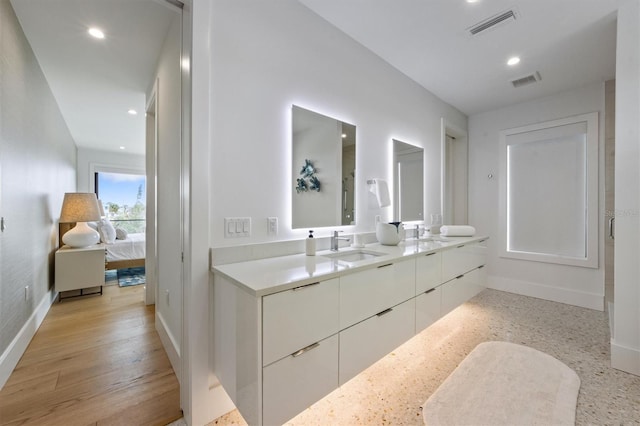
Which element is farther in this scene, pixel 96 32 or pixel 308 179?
pixel 96 32

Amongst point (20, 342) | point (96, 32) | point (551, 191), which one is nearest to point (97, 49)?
point (96, 32)

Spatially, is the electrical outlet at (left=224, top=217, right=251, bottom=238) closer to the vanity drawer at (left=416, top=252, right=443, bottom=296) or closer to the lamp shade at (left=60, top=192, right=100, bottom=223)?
the vanity drawer at (left=416, top=252, right=443, bottom=296)

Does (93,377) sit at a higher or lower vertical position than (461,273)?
lower

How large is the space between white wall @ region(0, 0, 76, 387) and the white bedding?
106cm

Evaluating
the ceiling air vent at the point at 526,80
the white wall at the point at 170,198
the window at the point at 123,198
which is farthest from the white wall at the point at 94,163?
the ceiling air vent at the point at 526,80

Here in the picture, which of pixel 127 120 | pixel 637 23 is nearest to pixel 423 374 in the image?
pixel 637 23

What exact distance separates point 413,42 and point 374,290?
7.10 ft

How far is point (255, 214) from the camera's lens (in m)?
1.64

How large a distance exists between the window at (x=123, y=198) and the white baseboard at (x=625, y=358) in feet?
26.6

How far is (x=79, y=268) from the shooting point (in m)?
3.32

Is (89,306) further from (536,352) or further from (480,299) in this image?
(480,299)

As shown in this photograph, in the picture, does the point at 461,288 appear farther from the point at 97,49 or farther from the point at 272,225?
the point at 97,49

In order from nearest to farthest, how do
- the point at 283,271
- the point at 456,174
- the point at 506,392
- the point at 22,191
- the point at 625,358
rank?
1. the point at 283,271
2. the point at 506,392
3. the point at 625,358
4. the point at 22,191
5. the point at 456,174

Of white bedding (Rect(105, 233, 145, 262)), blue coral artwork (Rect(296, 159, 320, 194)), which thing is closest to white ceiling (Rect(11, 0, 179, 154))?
blue coral artwork (Rect(296, 159, 320, 194))
